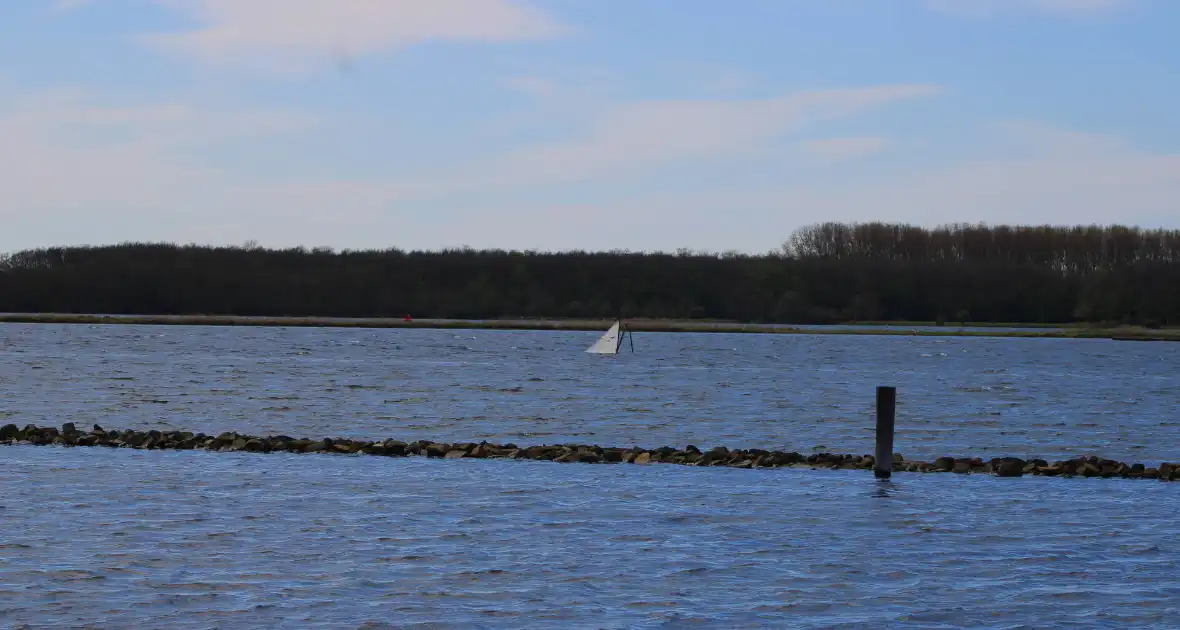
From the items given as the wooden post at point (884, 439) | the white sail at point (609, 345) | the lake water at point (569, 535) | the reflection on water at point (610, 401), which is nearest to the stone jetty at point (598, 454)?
the lake water at point (569, 535)

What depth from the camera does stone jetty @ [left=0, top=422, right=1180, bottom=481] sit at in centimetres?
2817

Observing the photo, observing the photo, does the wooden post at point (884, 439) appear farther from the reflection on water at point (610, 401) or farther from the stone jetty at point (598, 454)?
the reflection on water at point (610, 401)

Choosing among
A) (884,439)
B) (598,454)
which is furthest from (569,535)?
(598,454)

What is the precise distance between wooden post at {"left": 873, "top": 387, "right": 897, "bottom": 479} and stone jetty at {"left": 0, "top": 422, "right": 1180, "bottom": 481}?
123 cm

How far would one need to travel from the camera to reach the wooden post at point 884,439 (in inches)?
1042

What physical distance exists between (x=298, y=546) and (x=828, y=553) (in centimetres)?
644

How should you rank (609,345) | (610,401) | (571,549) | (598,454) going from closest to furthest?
1. (571,549)
2. (598,454)
3. (610,401)
4. (609,345)

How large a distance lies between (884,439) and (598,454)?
581cm

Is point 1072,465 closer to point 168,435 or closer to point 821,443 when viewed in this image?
point 821,443

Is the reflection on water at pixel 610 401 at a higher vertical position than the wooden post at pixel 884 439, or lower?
lower

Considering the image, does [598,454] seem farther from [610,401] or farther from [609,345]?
[609,345]

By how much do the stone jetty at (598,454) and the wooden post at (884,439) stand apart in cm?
123

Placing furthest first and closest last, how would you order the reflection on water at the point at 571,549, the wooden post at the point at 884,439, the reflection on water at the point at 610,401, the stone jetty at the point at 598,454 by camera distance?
the reflection on water at the point at 610,401
the stone jetty at the point at 598,454
the wooden post at the point at 884,439
the reflection on water at the point at 571,549

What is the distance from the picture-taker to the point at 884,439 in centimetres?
2672
